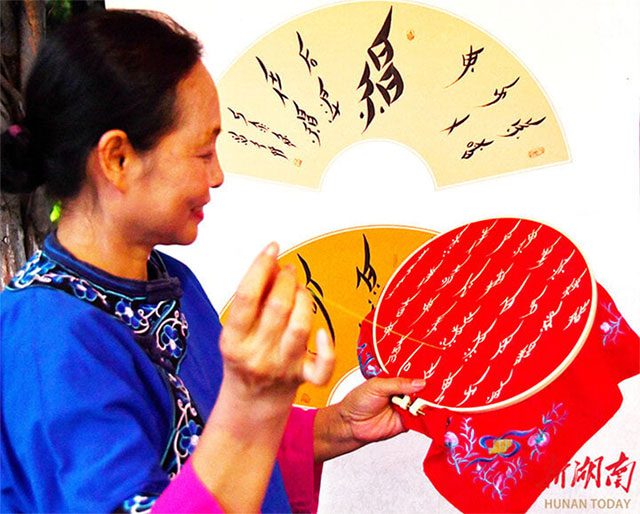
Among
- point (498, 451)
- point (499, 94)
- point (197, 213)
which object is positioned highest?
point (499, 94)

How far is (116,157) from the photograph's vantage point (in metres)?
0.98

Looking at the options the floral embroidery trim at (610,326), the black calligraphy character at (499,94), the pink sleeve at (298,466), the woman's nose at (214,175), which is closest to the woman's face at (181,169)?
the woman's nose at (214,175)

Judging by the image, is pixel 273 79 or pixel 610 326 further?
pixel 273 79

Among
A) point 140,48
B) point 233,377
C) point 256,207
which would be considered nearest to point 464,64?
point 256,207

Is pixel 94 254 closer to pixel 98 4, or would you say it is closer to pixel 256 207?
pixel 256 207

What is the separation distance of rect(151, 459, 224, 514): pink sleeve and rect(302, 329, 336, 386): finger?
14 cm

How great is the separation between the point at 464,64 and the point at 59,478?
49.6 inches

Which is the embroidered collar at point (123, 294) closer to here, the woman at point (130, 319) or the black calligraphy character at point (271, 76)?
the woman at point (130, 319)

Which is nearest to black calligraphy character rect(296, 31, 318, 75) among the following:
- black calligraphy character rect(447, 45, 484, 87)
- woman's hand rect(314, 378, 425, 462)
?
black calligraphy character rect(447, 45, 484, 87)

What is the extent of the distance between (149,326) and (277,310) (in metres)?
0.35

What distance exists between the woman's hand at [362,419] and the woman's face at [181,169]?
0.37 meters

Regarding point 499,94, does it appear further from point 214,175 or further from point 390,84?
point 214,175

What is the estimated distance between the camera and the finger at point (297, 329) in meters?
0.73

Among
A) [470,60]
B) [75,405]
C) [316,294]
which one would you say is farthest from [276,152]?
[75,405]
